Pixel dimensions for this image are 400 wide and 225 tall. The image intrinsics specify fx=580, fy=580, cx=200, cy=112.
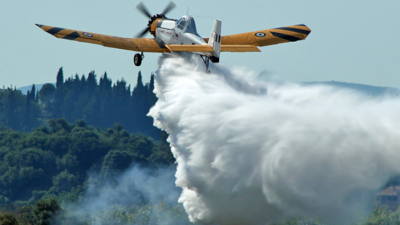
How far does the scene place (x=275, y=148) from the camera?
29.4m

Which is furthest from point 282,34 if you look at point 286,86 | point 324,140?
point 324,140

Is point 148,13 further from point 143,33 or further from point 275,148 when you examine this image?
point 275,148

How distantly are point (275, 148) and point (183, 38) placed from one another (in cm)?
950

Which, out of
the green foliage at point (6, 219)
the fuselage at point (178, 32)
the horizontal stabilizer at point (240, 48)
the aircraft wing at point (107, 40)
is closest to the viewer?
the horizontal stabilizer at point (240, 48)

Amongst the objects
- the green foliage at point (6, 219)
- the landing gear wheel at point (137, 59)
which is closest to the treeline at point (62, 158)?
the green foliage at point (6, 219)

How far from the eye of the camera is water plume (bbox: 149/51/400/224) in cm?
2939

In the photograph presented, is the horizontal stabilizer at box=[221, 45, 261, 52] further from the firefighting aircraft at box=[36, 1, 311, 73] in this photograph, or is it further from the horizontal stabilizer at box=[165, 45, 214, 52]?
the horizontal stabilizer at box=[165, 45, 214, 52]

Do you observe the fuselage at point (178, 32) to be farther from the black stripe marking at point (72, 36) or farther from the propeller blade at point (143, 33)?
the black stripe marking at point (72, 36)

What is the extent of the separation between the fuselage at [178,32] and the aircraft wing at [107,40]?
692 mm

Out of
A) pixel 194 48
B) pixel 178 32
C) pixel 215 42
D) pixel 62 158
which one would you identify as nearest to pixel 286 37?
pixel 215 42

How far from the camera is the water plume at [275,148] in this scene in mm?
29391

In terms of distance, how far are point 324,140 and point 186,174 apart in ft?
24.0

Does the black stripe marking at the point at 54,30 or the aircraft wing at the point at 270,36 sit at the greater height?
the aircraft wing at the point at 270,36

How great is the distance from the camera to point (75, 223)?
56.6 m
